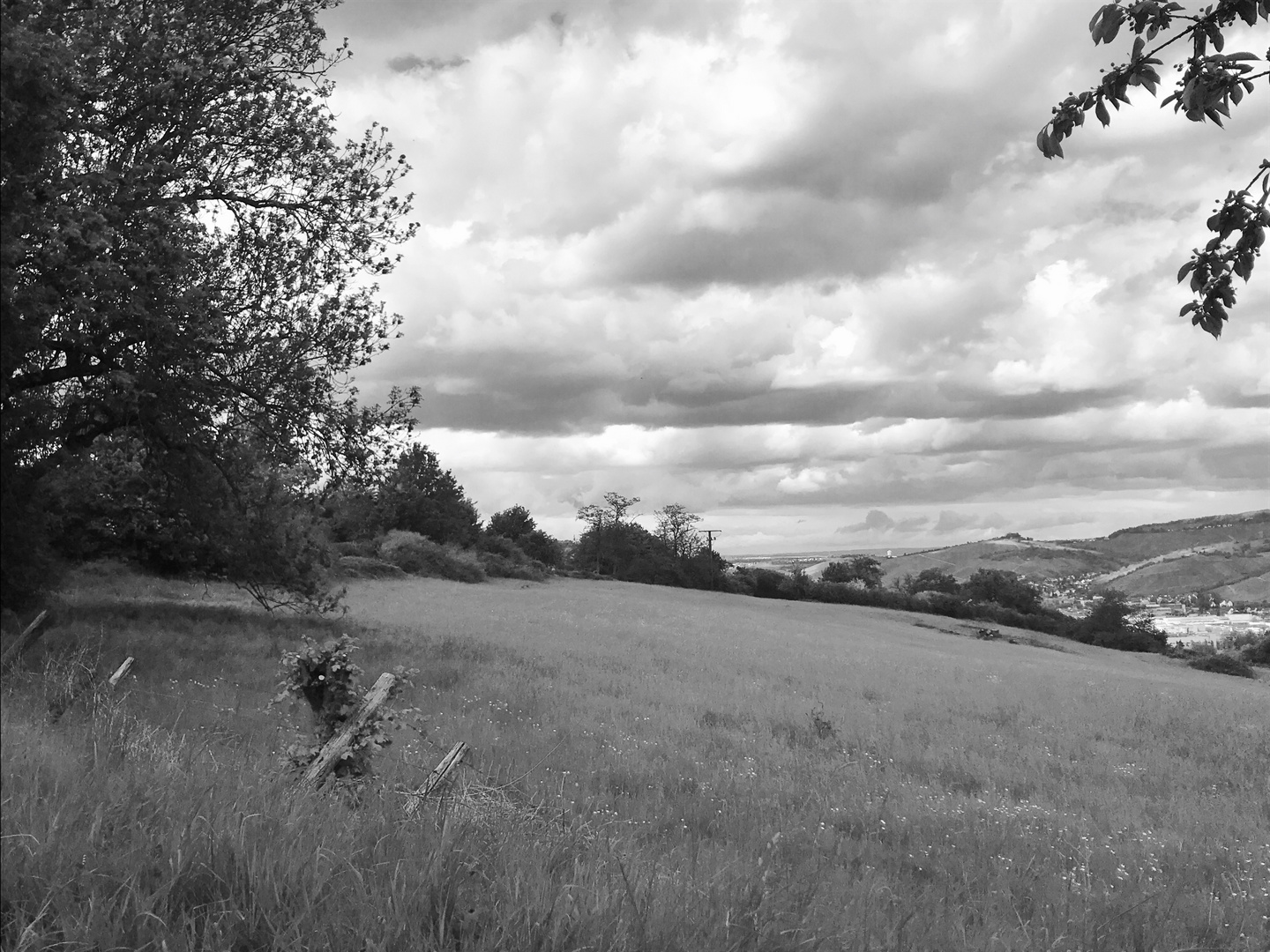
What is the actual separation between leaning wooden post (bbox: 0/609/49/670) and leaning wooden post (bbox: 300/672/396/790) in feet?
11.1

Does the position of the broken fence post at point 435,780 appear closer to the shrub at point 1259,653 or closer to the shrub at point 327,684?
the shrub at point 327,684

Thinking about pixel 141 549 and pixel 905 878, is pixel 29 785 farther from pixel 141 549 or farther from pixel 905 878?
pixel 141 549

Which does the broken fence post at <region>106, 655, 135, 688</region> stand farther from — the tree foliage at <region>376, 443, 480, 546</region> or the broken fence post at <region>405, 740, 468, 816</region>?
the tree foliage at <region>376, 443, 480, 546</region>

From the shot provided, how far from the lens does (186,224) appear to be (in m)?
15.9

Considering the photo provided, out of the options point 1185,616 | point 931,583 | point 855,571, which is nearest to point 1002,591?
point 931,583

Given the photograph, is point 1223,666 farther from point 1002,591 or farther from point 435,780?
point 435,780

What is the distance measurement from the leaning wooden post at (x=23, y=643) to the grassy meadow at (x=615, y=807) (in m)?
0.29

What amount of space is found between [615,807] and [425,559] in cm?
5625

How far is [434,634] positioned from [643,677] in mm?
7073

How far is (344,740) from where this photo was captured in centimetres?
656

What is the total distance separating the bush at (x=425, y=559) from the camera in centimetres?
6238

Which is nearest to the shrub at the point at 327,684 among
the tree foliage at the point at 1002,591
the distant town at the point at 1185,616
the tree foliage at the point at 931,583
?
the distant town at the point at 1185,616

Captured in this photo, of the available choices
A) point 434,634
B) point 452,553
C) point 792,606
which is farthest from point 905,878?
point 792,606

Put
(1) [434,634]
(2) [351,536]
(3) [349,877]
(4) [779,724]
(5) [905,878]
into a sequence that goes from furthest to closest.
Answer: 1. (2) [351,536]
2. (1) [434,634]
3. (4) [779,724]
4. (5) [905,878]
5. (3) [349,877]
